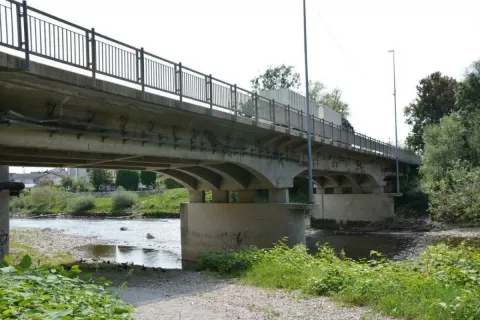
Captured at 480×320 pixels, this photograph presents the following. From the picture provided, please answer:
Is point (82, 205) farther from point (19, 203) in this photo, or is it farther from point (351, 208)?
point (351, 208)

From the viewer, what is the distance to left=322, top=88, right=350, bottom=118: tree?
67562 millimetres

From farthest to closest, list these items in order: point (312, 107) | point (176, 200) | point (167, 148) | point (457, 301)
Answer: point (176, 200) < point (312, 107) < point (167, 148) < point (457, 301)

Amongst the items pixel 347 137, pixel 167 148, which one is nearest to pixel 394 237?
pixel 347 137

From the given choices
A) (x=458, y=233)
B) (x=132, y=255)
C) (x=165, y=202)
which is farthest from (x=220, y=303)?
(x=165, y=202)

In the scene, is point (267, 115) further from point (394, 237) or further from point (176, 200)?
point (176, 200)

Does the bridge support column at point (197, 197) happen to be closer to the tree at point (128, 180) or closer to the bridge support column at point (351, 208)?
the bridge support column at point (351, 208)

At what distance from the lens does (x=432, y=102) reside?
5762cm

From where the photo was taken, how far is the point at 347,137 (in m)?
30.0

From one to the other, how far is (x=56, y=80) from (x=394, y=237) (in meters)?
30.7

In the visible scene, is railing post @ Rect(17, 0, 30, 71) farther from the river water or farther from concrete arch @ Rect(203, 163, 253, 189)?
the river water

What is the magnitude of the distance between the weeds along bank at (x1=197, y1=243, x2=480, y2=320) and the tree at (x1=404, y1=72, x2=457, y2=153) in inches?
1917

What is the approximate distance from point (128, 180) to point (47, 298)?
310 feet

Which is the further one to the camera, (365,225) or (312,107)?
(365,225)

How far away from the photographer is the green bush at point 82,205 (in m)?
69.4
